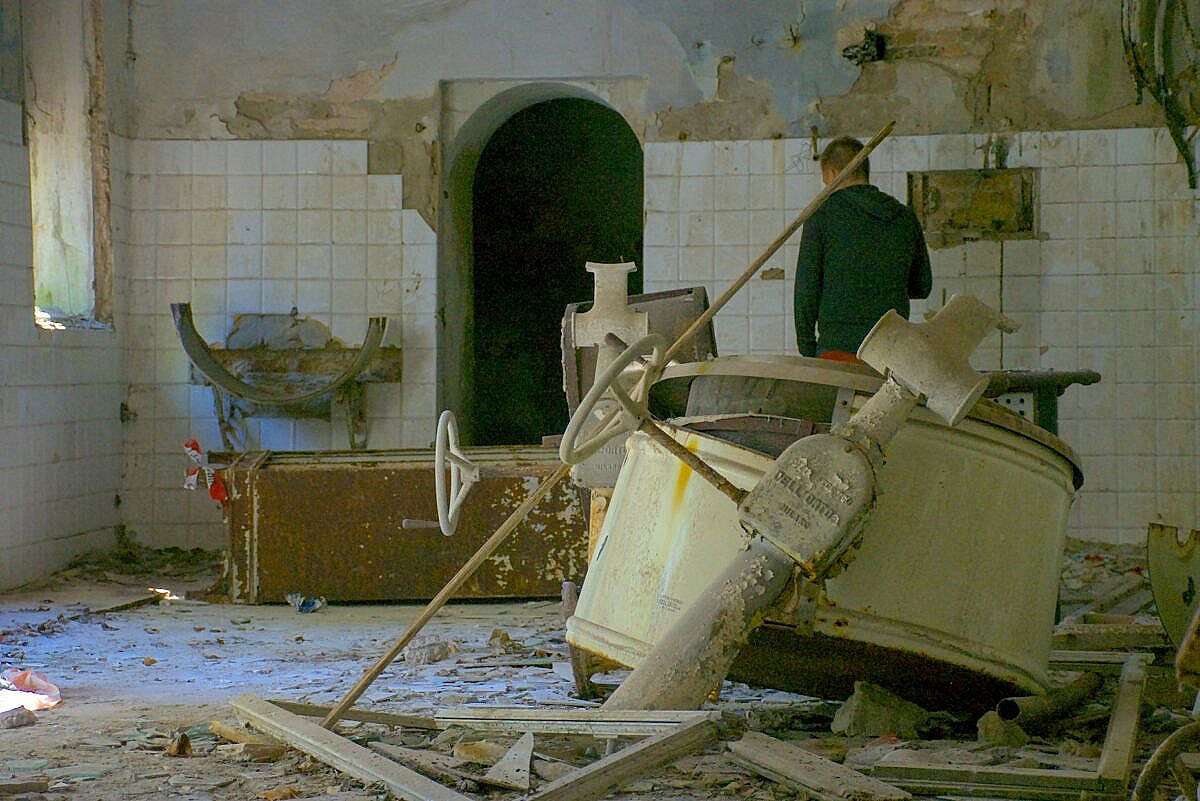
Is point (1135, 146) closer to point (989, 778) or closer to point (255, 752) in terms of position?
point (989, 778)

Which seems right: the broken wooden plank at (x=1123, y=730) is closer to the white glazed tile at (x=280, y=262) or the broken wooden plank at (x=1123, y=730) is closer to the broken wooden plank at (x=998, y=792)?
the broken wooden plank at (x=998, y=792)

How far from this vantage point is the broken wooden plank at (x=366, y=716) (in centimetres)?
298

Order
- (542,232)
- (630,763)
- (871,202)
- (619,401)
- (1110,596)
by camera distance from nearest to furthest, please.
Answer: (630,763), (619,401), (871,202), (1110,596), (542,232)

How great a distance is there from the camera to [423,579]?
5.27 metres

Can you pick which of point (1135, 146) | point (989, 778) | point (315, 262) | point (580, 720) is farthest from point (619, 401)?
point (1135, 146)

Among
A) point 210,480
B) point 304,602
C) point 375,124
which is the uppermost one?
point 375,124

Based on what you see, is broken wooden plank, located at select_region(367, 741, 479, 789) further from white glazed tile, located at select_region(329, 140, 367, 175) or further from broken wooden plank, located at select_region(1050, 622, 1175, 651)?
white glazed tile, located at select_region(329, 140, 367, 175)

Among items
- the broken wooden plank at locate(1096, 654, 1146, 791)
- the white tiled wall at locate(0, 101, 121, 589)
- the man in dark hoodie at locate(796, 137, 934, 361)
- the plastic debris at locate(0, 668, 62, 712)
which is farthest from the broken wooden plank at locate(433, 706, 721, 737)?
the white tiled wall at locate(0, 101, 121, 589)

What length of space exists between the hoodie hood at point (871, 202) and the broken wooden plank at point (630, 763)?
7.38ft

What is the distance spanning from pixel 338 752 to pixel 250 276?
4144 mm

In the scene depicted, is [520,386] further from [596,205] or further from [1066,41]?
[1066,41]

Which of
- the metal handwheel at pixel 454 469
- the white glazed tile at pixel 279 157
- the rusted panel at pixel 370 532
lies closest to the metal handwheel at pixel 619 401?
the metal handwheel at pixel 454 469

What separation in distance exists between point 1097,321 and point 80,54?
480 centimetres

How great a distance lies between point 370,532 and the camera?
529cm
